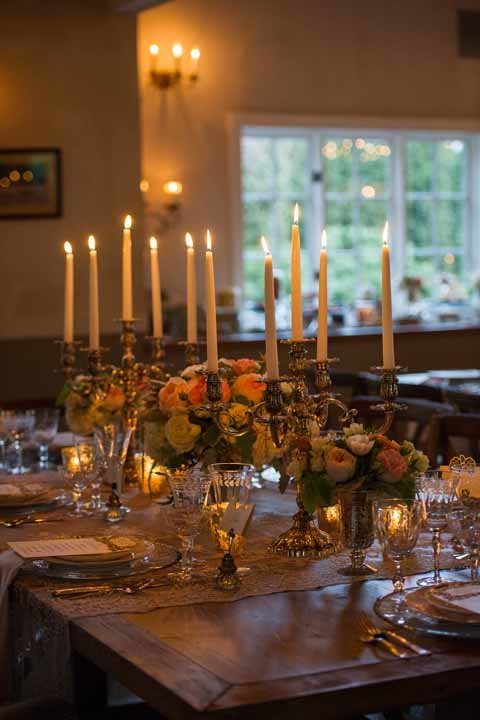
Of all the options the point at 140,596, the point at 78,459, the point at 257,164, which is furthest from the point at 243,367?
the point at 257,164

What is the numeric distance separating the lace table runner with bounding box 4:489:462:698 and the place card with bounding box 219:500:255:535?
0.05m

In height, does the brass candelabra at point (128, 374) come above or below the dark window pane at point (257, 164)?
below

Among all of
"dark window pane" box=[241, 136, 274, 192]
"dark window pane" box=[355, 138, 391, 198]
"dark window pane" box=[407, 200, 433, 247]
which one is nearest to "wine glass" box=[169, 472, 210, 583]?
"dark window pane" box=[241, 136, 274, 192]

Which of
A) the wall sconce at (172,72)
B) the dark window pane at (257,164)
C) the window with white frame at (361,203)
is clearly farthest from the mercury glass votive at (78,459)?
the dark window pane at (257,164)

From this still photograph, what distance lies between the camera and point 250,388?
248 centimetres

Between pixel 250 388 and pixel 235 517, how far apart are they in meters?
0.40

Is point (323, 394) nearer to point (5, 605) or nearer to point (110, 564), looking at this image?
point (110, 564)

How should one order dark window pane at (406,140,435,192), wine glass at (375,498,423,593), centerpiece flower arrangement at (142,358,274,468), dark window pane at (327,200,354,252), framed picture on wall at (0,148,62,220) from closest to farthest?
wine glass at (375,498,423,593), centerpiece flower arrangement at (142,358,274,468), framed picture on wall at (0,148,62,220), dark window pane at (327,200,354,252), dark window pane at (406,140,435,192)

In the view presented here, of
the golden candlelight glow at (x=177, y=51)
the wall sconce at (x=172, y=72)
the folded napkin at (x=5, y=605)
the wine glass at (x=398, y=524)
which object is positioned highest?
the golden candlelight glow at (x=177, y=51)

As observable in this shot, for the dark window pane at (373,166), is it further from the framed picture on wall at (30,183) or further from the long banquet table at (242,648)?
the long banquet table at (242,648)

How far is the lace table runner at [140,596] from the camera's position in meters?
1.84

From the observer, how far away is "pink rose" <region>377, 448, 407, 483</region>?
196 cm

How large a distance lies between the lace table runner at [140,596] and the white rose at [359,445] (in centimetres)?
21

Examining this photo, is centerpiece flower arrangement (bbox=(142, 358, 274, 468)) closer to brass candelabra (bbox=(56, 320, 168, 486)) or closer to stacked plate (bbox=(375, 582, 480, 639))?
brass candelabra (bbox=(56, 320, 168, 486))
